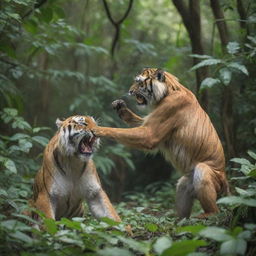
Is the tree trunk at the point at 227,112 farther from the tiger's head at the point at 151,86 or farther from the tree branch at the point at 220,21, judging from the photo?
the tiger's head at the point at 151,86

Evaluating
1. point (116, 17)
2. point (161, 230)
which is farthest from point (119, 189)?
point (161, 230)

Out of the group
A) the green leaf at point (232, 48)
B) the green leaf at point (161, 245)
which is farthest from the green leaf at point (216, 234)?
the green leaf at point (232, 48)

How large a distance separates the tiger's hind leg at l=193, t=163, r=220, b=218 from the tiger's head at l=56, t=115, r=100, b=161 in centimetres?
124

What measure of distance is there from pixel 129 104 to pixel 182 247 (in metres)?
8.31

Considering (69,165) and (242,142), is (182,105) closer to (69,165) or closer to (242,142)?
(69,165)

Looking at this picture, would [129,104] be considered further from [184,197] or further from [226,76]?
[226,76]

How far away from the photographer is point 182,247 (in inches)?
122

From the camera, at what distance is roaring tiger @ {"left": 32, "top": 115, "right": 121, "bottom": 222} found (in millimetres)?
5223

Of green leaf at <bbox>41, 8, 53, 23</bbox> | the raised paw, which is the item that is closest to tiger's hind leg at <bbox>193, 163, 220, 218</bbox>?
the raised paw

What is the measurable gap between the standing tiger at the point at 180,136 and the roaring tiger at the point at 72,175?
44 centimetres

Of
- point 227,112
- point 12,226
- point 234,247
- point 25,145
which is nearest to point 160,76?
point 25,145

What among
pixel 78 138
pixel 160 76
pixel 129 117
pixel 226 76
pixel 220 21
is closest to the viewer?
pixel 78 138

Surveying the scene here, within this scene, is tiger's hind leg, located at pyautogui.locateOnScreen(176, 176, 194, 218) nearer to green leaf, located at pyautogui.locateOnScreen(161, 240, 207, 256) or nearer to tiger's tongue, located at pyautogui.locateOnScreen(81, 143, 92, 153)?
tiger's tongue, located at pyautogui.locateOnScreen(81, 143, 92, 153)

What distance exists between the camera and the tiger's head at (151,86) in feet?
19.9
